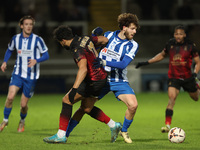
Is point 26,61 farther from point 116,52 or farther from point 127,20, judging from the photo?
point 127,20

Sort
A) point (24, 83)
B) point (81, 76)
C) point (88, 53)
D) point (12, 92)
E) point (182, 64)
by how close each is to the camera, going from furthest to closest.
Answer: point (182, 64), point (24, 83), point (12, 92), point (88, 53), point (81, 76)

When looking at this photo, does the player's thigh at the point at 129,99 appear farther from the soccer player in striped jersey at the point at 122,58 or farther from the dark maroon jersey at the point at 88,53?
the dark maroon jersey at the point at 88,53

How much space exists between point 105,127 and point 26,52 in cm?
191

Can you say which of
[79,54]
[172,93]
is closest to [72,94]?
[79,54]

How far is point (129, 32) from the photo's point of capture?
7.84m

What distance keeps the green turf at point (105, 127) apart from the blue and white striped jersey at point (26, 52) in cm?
99

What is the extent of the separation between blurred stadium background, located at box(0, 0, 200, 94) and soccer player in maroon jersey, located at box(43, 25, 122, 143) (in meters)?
9.03

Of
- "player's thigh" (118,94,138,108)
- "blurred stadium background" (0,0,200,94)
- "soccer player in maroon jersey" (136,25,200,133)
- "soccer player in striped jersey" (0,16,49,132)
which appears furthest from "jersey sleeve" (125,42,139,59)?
"blurred stadium background" (0,0,200,94)

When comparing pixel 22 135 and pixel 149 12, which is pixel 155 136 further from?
pixel 149 12

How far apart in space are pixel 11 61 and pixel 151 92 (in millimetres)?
4432

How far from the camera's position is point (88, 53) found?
7316 millimetres

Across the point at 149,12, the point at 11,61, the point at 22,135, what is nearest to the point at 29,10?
the point at 11,61

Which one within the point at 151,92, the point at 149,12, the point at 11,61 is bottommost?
the point at 151,92

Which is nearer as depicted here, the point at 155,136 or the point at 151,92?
the point at 155,136
